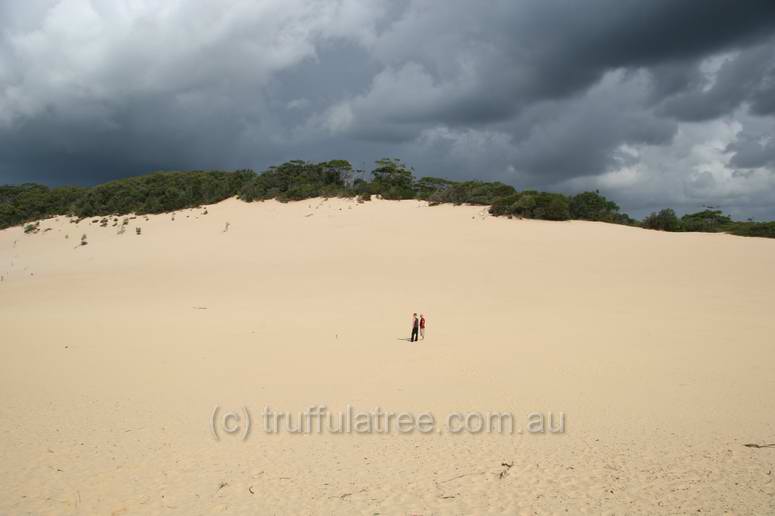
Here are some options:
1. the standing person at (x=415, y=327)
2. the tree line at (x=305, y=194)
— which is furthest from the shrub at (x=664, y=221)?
the standing person at (x=415, y=327)

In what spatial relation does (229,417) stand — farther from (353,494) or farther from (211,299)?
(211,299)

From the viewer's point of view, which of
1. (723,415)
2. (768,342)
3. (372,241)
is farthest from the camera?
(372,241)

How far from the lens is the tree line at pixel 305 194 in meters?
34.4

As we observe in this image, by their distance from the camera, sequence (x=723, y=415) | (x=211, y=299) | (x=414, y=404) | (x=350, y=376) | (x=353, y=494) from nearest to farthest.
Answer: (x=353, y=494), (x=723, y=415), (x=414, y=404), (x=350, y=376), (x=211, y=299)

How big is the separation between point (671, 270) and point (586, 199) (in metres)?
12.6

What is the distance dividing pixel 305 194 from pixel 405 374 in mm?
31601

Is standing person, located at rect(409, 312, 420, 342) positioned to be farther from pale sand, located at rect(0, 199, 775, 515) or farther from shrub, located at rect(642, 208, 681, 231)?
shrub, located at rect(642, 208, 681, 231)

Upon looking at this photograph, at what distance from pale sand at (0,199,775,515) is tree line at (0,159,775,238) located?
6.08 meters

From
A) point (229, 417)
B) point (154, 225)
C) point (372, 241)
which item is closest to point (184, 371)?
point (229, 417)

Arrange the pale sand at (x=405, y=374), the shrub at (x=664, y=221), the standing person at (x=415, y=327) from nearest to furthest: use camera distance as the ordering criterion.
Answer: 1. the pale sand at (x=405, y=374)
2. the standing person at (x=415, y=327)
3. the shrub at (x=664, y=221)

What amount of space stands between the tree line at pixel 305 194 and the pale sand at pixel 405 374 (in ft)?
20.0

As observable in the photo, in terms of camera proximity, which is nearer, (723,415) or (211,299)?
(723,415)

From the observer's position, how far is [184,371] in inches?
458

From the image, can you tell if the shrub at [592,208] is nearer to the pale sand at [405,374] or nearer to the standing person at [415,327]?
the pale sand at [405,374]
